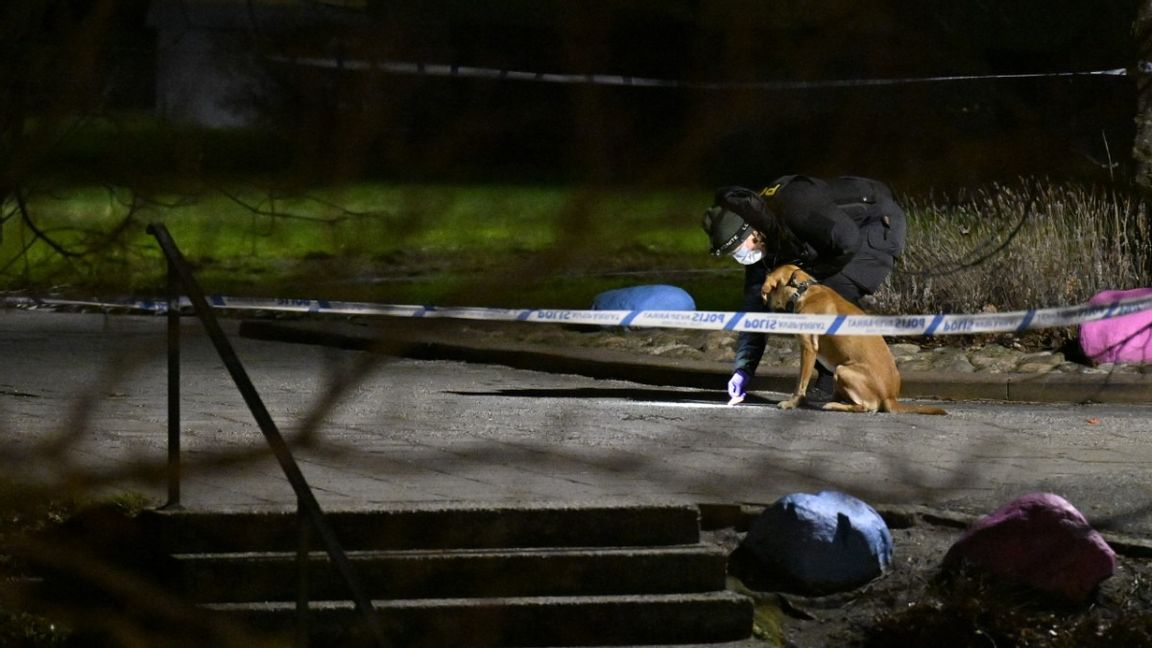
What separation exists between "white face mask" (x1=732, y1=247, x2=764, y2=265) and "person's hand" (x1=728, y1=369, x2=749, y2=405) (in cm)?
59

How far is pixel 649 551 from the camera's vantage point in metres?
6.04

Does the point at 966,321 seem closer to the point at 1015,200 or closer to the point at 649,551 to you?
the point at 649,551

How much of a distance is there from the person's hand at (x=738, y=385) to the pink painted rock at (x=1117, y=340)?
2.00 metres

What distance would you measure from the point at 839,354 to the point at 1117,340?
5.91 feet

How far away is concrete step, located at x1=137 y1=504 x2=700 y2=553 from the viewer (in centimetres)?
570

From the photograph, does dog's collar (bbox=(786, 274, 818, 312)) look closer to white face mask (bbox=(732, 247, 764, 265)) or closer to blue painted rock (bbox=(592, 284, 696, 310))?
white face mask (bbox=(732, 247, 764, 265))

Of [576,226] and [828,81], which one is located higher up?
[828,81]

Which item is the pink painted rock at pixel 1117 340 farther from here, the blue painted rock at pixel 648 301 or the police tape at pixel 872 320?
the blue painted rock at pixel 648 301

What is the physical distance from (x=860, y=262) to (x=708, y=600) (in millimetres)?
4010

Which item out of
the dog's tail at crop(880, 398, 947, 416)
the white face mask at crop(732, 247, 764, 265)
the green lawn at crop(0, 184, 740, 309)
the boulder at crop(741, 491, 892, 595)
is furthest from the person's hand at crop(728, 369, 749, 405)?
the green lawn at crop(0, 184, 740, 309)

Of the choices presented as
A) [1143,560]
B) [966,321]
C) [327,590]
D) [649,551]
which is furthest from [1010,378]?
[327,590]

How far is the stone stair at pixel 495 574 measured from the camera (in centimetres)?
556

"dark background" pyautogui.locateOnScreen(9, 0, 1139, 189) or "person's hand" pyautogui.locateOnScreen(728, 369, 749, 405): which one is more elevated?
"dark background" pyautogui.locateOnScreen(9, 0, 1139, 189)

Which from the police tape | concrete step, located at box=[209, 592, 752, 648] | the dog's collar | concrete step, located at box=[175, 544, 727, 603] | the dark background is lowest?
concrete step, located at box=[209, 592, 752, 648]
